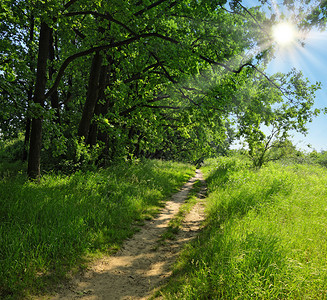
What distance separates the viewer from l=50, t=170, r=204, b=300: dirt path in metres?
3.39

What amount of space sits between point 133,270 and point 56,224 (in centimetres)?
204

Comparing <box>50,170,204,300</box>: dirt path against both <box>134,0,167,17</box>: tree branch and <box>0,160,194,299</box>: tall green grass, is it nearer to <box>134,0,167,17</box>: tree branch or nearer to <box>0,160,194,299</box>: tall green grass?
<box>0,160,194,299</box>: tall green grass

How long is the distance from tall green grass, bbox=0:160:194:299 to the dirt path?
1.15 ft

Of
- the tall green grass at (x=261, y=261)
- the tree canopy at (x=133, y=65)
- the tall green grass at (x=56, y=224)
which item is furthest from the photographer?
the tree canopy at (x=133, y=65)

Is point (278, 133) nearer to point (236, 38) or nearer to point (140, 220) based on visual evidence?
point (236, 38)

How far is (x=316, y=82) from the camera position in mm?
10438

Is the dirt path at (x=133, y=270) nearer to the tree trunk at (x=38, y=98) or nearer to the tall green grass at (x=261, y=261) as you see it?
the tall green grass at (x=261, y=261)

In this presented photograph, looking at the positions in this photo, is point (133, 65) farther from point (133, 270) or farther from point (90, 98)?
point (133, 270)

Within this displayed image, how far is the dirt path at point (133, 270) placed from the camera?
11.1ft

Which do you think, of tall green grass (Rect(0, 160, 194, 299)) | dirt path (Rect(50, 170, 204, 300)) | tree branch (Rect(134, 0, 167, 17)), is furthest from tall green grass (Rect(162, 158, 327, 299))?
tree branch (Rect(134, 0, 167, 17))

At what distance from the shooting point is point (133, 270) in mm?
4129

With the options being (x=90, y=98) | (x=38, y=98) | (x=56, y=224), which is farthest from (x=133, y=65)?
(x=56, y=224)

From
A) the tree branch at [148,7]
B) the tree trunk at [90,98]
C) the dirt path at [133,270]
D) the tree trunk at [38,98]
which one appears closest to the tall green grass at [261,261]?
the dirt path at [133,270]

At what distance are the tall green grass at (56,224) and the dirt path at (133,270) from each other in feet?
1.15
